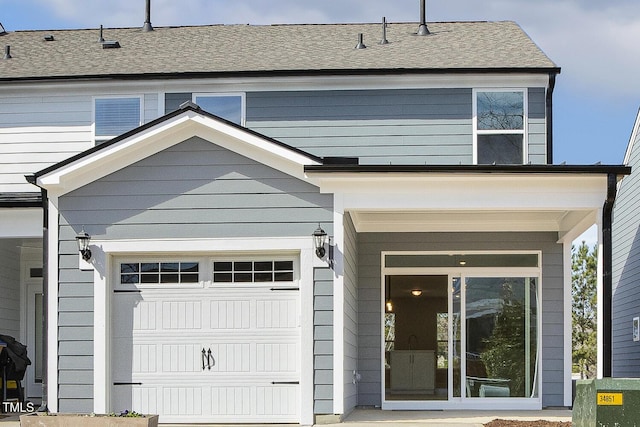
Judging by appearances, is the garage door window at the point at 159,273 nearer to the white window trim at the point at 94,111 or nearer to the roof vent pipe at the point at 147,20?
the white window trim at the point at 94,111

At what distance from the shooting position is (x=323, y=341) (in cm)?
1203

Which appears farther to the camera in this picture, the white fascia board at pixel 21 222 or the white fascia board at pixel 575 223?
the white fascia board at pixel 21 222

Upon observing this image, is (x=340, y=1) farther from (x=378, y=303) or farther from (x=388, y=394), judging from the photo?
Answer: (x=388, y=394)

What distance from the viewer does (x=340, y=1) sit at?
1855 cm

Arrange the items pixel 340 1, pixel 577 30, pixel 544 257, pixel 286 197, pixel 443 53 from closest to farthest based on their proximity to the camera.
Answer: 1. pixel 286 197
2. pixel 544 257
3. pixel 443 53
4. pixel 340 1
5. pixel 577 30

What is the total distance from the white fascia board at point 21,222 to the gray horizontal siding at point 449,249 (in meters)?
4.94

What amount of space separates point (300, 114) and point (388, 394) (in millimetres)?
4687

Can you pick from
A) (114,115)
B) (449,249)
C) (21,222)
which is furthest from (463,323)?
(21,222)

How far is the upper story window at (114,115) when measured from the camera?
51.6ft

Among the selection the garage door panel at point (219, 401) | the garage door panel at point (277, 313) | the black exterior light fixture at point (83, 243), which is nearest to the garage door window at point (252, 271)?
the garage door panel at point (277, 313)

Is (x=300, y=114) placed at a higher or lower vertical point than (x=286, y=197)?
higher

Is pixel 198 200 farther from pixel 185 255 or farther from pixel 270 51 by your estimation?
pixel 270 51

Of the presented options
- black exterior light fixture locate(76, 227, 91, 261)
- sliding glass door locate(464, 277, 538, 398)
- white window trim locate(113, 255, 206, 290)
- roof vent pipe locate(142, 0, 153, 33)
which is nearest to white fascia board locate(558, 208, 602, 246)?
sliding glass door locate(464, 277, 538, 398)

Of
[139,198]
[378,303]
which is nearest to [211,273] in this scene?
[139,198]
